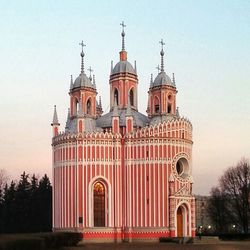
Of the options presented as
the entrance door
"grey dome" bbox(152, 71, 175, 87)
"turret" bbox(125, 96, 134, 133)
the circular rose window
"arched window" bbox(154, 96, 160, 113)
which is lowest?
the entrance door

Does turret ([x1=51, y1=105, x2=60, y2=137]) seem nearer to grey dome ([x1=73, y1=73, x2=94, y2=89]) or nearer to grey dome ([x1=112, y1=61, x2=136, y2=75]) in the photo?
grey dome ([x1=73, y1=73, x2=94, y2=89])

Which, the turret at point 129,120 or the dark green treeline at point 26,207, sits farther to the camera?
the dark green treeline at point 26,207

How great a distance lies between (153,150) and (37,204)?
36.4 m

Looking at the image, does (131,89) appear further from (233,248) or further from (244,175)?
(233,248)

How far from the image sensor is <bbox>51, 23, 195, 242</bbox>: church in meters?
63.1

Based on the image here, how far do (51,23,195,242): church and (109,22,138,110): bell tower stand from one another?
13.9ft

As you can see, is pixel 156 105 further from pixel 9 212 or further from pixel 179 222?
pixel 9 212

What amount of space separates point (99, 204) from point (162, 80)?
17.0m

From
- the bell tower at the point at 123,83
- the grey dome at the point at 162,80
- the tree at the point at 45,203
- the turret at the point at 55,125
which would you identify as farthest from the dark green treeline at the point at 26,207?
the grey dome at the point at 162,80

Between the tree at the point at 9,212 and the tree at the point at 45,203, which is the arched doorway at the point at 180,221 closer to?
the tree at the point at 45,203

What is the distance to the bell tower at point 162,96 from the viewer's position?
6844 cm

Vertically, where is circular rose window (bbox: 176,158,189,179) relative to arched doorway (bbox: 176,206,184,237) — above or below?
above

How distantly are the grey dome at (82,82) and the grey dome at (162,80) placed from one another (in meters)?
8.07

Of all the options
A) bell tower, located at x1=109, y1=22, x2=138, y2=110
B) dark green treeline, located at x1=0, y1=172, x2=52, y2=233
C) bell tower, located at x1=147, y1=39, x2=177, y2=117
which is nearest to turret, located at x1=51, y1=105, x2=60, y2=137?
bell tower, located at x1=109, y1=22, x2=138, y2=110
